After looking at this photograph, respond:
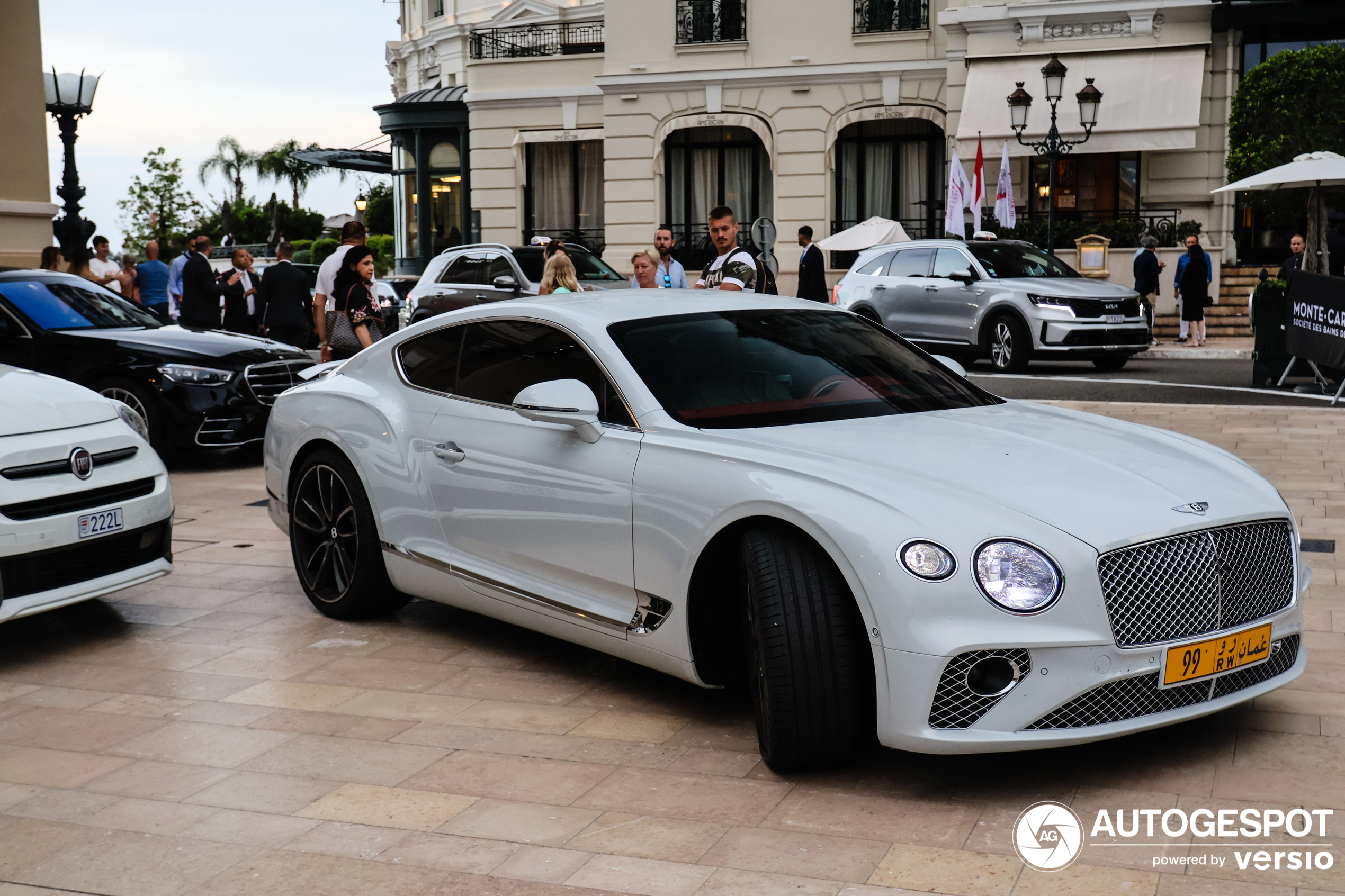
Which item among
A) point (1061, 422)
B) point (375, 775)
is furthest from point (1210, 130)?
point (375, 775)

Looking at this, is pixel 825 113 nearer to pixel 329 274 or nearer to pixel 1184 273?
pixel 1184 273

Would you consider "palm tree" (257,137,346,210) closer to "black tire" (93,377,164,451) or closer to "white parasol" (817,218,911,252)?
"white parasol" (817,218,911,252)

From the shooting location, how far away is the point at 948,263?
63.7ft

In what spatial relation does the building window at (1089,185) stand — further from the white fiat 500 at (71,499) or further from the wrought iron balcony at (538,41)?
the white fiat 500 at (71,499)

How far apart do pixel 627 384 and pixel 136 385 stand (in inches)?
277

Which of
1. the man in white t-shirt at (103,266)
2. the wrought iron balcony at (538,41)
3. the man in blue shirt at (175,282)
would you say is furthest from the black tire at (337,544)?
the wrought iron balcony at (538,41)

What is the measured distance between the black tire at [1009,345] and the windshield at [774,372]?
13363 millimetres

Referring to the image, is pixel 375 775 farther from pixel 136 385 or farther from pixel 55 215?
pixel 55 215

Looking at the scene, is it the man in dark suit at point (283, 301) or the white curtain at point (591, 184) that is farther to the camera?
the white curtain at point (591, 184)

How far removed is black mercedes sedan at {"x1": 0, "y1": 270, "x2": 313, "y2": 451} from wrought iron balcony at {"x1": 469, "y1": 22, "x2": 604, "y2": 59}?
2506cm

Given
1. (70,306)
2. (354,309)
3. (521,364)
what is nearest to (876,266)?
(354,309)

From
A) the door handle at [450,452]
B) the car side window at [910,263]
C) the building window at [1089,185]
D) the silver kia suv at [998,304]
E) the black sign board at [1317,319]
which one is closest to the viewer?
the door handle at [450,452]

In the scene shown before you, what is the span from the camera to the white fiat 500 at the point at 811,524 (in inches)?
155

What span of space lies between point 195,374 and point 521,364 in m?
6.23
